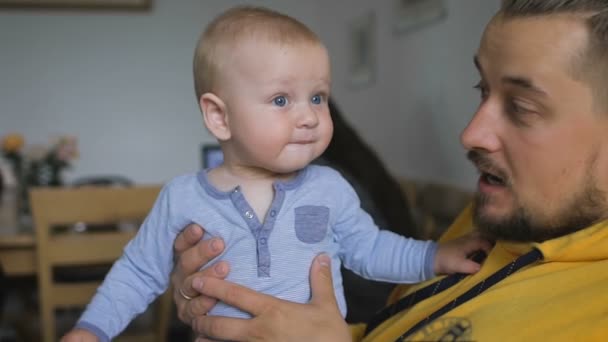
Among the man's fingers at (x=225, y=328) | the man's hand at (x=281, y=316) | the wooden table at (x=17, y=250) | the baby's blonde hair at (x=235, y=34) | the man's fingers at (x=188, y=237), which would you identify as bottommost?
the wooden table at (x=17, y=250)

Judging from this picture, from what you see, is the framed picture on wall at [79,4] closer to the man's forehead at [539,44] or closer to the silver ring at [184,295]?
the silver ring at [184,295]

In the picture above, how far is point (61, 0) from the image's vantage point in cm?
441

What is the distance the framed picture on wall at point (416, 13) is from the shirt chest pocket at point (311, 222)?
1676 millimetres

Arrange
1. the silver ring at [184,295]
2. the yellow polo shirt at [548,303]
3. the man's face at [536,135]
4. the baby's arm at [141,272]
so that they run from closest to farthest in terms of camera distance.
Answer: the yellow polo shirt at [548,303] → the man's face at [536,135] → the baby's arm at [141,272] → the silver ring at [184,295]

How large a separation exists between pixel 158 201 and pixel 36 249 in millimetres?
1713

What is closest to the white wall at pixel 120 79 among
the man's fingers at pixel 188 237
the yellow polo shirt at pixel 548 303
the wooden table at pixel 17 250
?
the wooden table at pixel 17 250

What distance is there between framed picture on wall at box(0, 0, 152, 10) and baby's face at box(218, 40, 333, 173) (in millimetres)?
3837

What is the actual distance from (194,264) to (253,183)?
173 millimetres

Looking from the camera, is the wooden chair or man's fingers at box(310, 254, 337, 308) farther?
the wooden chair

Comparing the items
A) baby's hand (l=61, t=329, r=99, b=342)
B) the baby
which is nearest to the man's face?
the baby

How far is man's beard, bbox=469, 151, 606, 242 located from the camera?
3.19 feet

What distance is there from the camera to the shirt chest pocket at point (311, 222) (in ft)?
3.33

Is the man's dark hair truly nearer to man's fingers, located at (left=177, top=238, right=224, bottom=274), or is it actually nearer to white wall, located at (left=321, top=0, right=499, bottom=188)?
man's fingers, located at (left=177, top=238, right=224, bottom=274)

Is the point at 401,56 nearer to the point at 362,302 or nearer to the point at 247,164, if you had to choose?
the point at 362,302
